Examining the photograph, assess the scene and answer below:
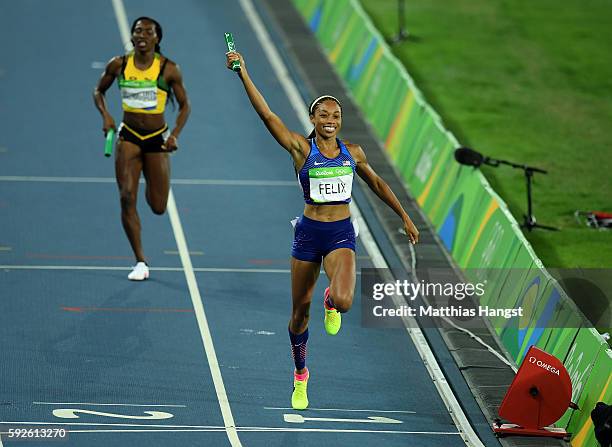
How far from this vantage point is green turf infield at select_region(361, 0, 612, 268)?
18.7 metres

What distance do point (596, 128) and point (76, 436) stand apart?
12801 mm

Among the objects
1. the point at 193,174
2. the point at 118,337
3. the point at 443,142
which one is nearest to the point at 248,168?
the point at 193,174

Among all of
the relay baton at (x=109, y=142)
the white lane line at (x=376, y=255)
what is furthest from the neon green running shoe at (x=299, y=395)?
the relay baton at (x=109, y=142)

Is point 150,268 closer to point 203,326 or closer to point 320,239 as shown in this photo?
point 203,326

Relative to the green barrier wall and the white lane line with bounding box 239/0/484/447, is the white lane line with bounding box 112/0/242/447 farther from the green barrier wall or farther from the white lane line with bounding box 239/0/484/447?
the green barrier wall

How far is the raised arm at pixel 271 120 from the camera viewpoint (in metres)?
11.2

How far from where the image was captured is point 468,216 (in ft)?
52.1

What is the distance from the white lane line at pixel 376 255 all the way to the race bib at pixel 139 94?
325 centimetres

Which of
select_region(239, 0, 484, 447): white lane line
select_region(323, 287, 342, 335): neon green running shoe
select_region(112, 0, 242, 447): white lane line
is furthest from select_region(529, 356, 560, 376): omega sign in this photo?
select_region(112, 0, 242, 447): white lane line

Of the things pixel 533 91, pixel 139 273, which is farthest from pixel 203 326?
pixel 533 91

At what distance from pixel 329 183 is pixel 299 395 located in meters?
1.94

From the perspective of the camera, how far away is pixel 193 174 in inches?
738

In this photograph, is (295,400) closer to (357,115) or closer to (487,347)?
(487,347)

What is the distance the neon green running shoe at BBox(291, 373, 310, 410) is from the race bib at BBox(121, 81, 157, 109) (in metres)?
4.06
